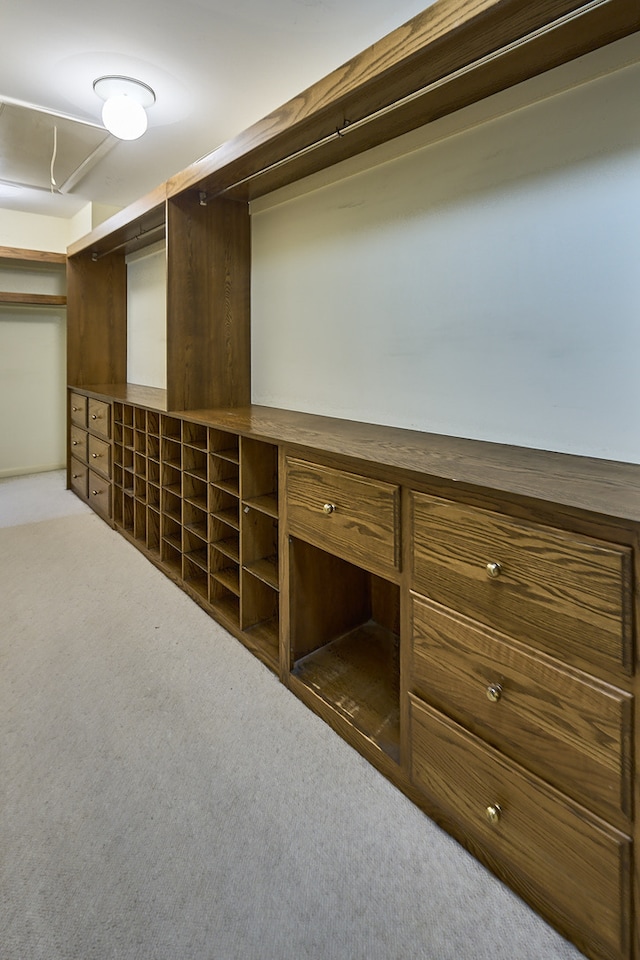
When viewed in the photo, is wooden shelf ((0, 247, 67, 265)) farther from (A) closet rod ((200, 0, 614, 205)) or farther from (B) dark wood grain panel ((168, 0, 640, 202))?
(B) dark wood grain panel ((168, 0, 640, 202))

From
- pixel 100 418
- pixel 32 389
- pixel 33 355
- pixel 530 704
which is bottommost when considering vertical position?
pixel 530 704

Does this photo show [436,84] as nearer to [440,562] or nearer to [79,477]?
[440,562]

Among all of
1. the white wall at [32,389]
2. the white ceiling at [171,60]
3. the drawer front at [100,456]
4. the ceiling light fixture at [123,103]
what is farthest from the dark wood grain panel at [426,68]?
the white wall at [32,389]

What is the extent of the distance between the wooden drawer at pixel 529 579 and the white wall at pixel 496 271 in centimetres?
58

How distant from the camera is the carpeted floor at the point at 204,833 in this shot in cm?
108

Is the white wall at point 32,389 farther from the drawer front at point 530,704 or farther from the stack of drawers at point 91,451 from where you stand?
the drawer front at point 530,704

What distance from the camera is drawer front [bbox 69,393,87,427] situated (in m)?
3.98

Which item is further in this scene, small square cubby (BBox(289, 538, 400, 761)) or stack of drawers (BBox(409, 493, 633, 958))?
small square cubby (BBox(289, 538, 400, 761))

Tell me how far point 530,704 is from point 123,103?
2784 mm

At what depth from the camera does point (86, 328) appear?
4301 mm

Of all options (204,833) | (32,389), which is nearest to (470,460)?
(204,833)

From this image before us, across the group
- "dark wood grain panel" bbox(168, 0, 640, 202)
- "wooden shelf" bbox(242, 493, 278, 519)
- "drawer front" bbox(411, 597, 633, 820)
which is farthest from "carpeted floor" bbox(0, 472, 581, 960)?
"dark wood grain panel" bbox(168, 0, 640, 202)

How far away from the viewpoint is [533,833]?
3.63 feet

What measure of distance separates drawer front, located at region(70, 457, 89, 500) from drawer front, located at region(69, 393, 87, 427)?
0.33 metres
